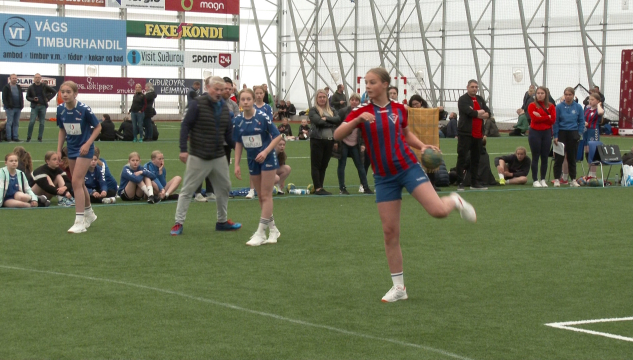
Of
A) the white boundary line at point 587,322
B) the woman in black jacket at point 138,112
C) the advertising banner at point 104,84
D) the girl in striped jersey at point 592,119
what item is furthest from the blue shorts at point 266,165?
the advertising banner at point 104,84

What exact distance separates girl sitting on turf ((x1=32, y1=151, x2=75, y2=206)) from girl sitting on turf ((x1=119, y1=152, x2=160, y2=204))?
32.2 inches

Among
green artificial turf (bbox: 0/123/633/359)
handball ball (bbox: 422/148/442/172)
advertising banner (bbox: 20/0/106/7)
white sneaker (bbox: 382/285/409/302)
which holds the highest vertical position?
advertising banner (bbox: 20/0/106/7)

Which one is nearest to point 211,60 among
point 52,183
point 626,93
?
point 626,93

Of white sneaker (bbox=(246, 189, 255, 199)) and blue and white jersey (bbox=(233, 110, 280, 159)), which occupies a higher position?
blue and white jersey (bbox=(233, 110, 280, 159))

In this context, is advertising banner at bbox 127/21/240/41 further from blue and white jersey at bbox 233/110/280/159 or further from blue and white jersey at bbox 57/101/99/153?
blue and white jersey at bbox 233/110/280/159

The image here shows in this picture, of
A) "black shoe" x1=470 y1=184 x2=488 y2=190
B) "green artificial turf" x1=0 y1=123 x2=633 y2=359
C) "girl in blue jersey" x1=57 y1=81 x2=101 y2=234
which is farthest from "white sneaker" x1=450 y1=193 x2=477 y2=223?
"black shoe" x1=470 y1=184 x2=488 y2=190

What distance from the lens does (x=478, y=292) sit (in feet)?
23.1

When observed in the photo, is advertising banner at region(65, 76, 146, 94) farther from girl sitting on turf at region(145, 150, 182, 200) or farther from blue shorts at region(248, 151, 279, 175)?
blue shorts at region(248, 151, 279, 175)

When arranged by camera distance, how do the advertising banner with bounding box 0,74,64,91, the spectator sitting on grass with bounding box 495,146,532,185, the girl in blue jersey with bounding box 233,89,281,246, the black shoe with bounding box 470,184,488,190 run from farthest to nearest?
1. the advertising banner with bounding box 0,74,64,91
2. the spectator sitting on grass with bounding box 495,146,532,185
3. the black shoe with bounding box 470,184,488,190
4. the girl in blue jersey with bounding box 233,89,281,246

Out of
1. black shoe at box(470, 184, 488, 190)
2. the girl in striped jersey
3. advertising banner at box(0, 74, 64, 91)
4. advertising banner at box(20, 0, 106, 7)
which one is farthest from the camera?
advertising banner at box(20, 0, 106, 7)

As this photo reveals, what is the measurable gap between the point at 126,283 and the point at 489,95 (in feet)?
99.7

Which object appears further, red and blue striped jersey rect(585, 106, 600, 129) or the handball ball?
red and blue striped jersey rect(585, 106, 600, 129)

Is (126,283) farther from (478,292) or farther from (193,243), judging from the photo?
(478,292)

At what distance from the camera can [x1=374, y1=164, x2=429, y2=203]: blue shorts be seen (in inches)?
256
